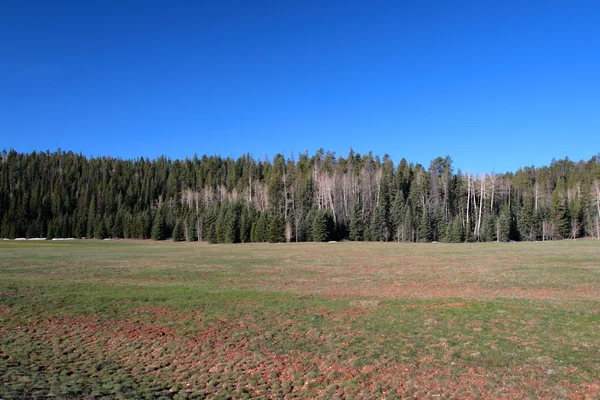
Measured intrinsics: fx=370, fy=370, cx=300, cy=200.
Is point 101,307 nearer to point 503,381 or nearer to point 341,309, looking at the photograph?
point 341,309

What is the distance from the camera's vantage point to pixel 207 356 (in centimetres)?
1066

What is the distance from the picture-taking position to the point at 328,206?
356 ft

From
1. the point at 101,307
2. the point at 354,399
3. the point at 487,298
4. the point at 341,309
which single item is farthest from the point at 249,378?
the point at 487,298

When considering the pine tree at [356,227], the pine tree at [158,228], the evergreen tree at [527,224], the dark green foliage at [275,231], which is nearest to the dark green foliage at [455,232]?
the evergreen tree at [527,224]

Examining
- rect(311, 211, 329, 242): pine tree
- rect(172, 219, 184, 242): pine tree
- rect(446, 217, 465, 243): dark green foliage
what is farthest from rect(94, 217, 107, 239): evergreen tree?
rect(446, 217, 465, 243): dark green foliage

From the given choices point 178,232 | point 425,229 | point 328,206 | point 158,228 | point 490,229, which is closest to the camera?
point 425,229

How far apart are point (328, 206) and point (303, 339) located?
318 ft

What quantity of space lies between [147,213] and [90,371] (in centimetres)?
11458

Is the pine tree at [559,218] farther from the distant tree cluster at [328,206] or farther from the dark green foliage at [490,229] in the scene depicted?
the dark green foliage at [490,229]

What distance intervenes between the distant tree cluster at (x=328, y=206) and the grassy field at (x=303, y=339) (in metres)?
66.6

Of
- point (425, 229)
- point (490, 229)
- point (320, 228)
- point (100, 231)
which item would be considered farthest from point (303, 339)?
point (100, 231)

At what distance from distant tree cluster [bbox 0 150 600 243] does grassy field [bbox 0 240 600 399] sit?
219 ft

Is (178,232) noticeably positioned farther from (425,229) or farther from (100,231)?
(425,229)

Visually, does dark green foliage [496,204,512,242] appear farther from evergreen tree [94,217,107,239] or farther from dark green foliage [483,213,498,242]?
evergreen tree [94,217,107,239]
